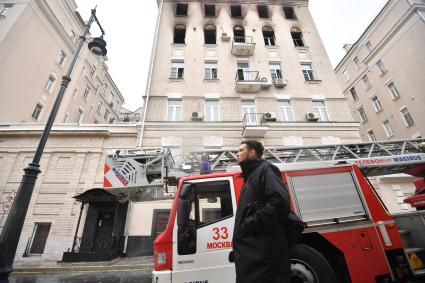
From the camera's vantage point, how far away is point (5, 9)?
19.2 metres

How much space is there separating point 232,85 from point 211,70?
2.40m

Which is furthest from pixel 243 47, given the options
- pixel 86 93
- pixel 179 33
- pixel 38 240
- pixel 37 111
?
pixel 37 111

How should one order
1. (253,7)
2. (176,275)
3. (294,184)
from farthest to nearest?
(253,7), (294,184), (176,275)

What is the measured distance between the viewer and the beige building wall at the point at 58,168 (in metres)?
12.3

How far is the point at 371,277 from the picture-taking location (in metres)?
3.49

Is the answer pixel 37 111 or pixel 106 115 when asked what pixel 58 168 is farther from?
pixel 106 115

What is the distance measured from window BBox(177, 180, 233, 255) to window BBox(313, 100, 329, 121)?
554 inches

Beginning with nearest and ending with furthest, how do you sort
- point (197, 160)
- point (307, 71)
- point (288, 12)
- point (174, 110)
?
point (197, 160) < point (174, 110) < point (307, 71) < point (288, 12)

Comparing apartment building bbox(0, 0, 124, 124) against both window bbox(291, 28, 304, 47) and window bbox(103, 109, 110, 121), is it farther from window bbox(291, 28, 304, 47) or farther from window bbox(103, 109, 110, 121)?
window bbox(291, 28, 304, 47)

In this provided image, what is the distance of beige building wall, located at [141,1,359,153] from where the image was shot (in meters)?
14.2

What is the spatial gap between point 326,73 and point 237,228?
1882 centimetres

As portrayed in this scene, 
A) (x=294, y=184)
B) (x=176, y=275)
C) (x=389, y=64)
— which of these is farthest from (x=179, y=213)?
(x=389, y=64)

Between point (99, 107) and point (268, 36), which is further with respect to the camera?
point (99, 107)

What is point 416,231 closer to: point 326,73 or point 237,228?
point 237,228
